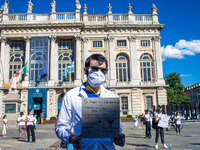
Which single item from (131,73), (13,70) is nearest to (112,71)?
(131,73)

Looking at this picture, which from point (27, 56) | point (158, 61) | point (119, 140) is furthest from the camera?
point (158, 61)

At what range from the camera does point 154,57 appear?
3503 cm

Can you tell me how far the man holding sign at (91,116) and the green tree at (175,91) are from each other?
50793 millimetres

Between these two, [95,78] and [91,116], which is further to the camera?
[95,78]

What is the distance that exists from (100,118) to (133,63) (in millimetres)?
32401

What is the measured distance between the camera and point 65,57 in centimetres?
3491

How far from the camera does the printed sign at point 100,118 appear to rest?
250 centimetres

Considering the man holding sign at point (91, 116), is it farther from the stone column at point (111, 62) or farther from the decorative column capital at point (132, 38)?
the decorative column capital at point (132, 38)

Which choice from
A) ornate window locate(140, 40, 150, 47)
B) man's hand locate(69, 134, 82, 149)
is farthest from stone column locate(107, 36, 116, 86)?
man's hand locate(69, 134, 82, 149)

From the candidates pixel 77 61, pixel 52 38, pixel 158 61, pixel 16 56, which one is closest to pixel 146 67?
pixel 158 61

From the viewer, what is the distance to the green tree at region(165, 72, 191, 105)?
50.9m

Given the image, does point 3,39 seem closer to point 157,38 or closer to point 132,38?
point 132,38

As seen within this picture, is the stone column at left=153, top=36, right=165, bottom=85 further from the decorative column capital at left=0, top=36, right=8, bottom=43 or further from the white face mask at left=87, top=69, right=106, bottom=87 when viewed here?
the white face mask at left=87, top=69, right=106, bottom=87

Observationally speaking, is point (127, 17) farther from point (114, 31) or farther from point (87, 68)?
point (87, 68)
